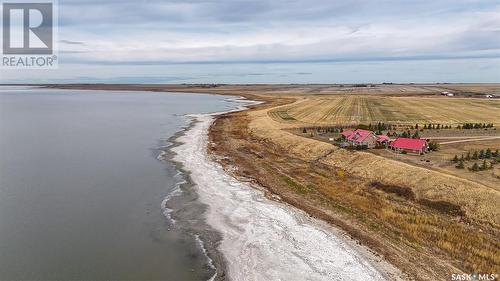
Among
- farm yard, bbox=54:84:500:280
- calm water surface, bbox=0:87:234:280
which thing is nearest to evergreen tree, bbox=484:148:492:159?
farm yard, bbox=54:84:500:280

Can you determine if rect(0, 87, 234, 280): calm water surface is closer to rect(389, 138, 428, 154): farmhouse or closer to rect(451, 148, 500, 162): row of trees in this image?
rect(389, 138, 428, 154): farmhouse

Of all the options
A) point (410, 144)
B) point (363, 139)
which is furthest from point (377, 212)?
point (363, 139)

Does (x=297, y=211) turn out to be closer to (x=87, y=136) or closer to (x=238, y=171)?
(x=238, y=171)

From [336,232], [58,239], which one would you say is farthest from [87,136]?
[336,232]

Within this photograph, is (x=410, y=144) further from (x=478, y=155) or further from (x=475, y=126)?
(x=475, y=126)

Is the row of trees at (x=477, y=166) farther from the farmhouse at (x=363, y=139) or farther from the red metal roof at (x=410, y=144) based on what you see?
the farmhouse at (x=363, y=139)

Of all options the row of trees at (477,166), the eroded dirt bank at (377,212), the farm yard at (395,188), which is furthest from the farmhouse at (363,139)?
the row of trees at (477,166)
